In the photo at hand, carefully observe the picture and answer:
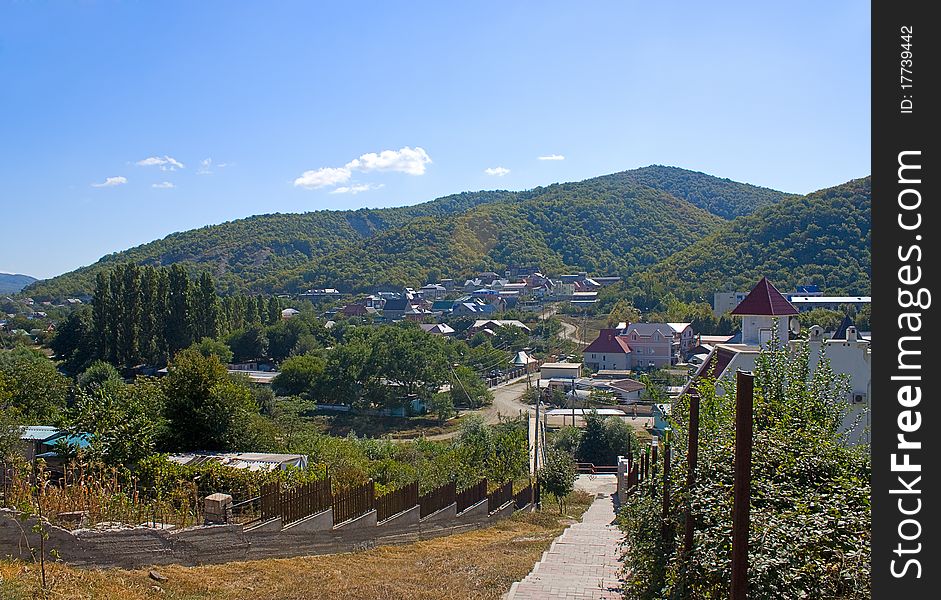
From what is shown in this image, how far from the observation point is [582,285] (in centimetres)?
10244

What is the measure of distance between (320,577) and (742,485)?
5704 mm

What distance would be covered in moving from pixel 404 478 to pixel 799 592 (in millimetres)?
12478

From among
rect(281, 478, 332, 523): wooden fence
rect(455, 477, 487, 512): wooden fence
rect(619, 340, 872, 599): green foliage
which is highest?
rect(619, 340, 872, 599): green foliage

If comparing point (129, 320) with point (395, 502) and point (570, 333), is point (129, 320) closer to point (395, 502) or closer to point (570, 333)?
point (395, 502)

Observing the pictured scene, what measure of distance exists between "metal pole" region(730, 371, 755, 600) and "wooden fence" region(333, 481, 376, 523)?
740 centimetres

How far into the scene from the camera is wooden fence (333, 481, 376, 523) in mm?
9945

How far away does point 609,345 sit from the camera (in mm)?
56656

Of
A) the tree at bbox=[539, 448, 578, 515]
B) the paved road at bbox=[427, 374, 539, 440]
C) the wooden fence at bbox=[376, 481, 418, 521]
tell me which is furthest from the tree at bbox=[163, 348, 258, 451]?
the paved road at bbox=[427, 374, 539, 440]

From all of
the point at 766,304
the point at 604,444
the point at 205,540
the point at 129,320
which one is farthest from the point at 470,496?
the point at 129,320

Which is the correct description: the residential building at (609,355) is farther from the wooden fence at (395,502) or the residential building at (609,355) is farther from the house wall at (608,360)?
the wooden fence at (395,502)

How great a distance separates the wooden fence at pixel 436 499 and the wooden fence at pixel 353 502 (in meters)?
1.54

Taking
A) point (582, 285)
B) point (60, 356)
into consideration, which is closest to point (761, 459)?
point (60, 356)

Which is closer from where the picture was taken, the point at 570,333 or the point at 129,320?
the point at 129,320

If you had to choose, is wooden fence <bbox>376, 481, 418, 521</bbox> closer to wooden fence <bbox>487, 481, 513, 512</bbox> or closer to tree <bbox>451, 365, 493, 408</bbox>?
wooden fence <bbox>487, 481, 513, 512</bbox>
